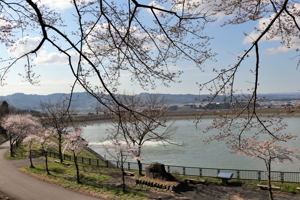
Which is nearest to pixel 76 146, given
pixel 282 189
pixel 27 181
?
pixel 27 181

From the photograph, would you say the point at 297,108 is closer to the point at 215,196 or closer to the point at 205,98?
the point at 205,98

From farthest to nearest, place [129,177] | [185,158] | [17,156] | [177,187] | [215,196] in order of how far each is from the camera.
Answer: [17,156] → [185,158] → [129,177] → [177,187] → [215,196]

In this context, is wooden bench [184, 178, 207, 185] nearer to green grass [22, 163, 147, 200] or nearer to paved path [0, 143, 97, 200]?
green grass [22, 163, 147, 200]

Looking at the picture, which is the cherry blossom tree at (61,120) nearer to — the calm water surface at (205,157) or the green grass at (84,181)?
the green grass at (84,181)

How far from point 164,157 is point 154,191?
36.2 ft

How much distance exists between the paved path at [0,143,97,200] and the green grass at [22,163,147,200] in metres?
0.54

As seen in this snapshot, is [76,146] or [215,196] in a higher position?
[76,146]

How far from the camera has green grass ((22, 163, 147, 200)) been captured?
15431 millimetres

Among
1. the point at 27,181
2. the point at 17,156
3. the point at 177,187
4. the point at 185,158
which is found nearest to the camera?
the point at 177,187

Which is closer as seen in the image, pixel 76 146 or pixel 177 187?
pixel 177 187

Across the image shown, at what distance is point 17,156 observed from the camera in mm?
28250

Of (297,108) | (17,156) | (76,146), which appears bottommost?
(17,156)

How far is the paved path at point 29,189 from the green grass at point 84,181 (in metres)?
0.54

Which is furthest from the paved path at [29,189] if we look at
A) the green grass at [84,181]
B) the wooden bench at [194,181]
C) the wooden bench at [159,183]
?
the wooden bench at [194,181]
